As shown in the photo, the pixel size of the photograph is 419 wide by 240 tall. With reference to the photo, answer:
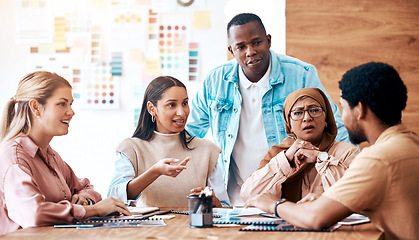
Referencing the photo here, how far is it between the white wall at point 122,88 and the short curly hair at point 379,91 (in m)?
2.02

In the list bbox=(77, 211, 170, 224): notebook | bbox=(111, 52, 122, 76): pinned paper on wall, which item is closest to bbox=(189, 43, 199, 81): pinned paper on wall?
bbox=(111, 52, 122, 76): pinned paper on wall

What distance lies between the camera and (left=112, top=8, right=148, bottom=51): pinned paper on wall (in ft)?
11.9

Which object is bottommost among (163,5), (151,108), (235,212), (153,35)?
(235,212)

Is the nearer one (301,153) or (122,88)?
(301,153)

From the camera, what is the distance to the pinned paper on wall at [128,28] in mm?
3641

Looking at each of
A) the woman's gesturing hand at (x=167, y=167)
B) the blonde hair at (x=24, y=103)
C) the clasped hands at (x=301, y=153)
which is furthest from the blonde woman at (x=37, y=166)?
the clasped hands at (x=301, y=153)

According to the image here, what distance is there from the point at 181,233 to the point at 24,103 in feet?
2.76

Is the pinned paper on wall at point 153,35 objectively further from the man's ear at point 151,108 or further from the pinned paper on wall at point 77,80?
the man's ear at point 151,108

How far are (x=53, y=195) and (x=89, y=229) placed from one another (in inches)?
14.3

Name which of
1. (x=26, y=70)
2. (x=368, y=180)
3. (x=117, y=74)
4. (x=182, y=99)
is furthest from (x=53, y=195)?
(x=26, y=70)

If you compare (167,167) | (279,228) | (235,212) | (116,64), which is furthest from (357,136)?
(116,64)

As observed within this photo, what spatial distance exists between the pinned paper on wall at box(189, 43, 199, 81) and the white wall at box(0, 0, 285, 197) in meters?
0.04

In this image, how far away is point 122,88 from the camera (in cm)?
364

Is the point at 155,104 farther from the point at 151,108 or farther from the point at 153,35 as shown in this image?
the point at 153,35
